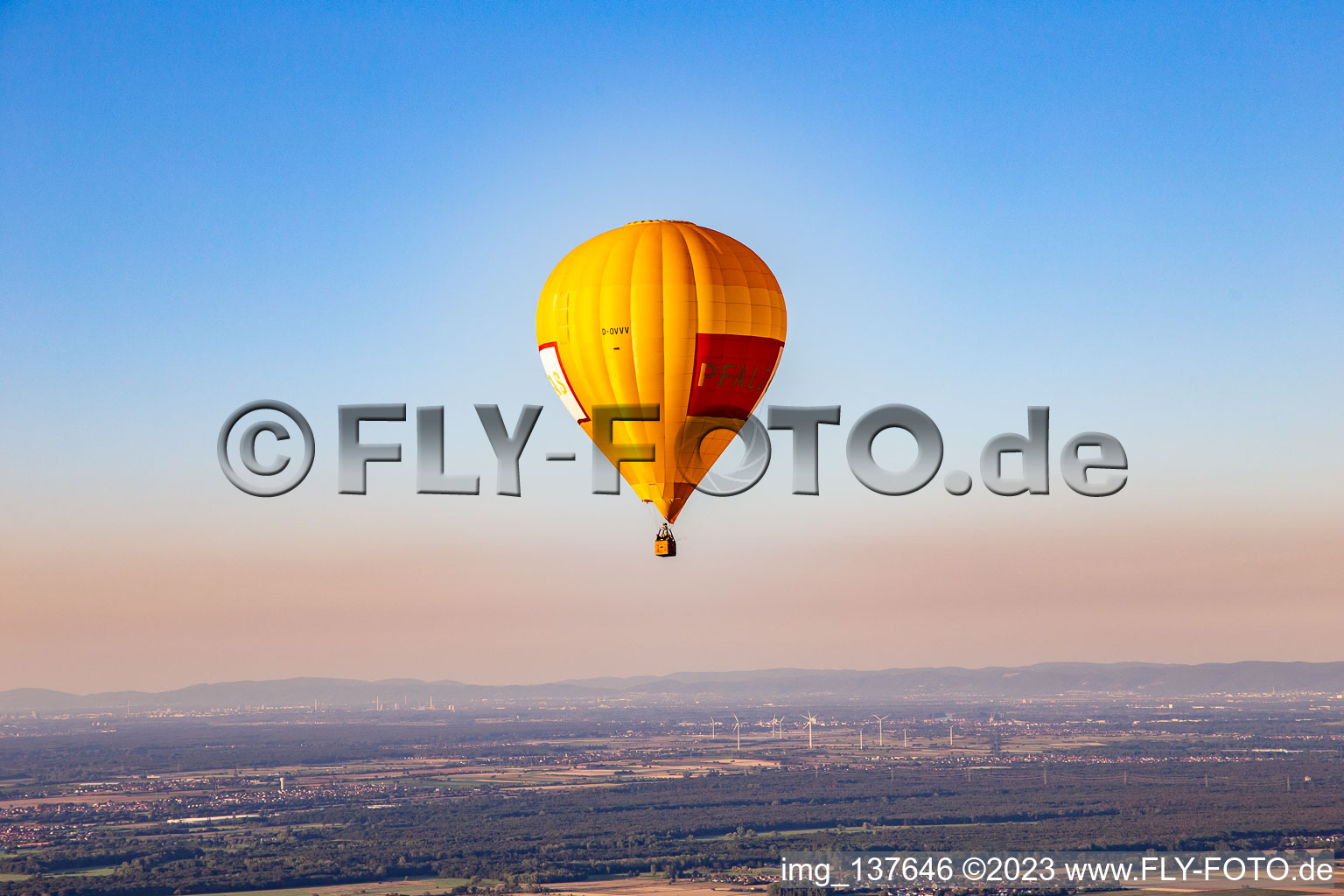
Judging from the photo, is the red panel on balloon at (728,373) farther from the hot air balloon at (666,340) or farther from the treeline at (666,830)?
the treeline at (666,830)

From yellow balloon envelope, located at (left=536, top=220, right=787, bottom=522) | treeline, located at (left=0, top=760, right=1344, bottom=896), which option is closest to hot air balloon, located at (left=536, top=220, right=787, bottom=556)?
yellow balloon envelope, located at (left=536, top=220, right=787, bottom=522)

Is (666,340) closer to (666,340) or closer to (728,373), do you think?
(666,340)

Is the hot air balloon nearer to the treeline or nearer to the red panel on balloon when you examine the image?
the red panel on balloon

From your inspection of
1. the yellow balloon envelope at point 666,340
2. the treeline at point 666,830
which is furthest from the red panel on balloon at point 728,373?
the treeline at point 666,830

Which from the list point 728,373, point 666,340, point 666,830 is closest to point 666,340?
point 666,340

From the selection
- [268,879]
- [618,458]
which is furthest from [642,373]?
[268,879]
